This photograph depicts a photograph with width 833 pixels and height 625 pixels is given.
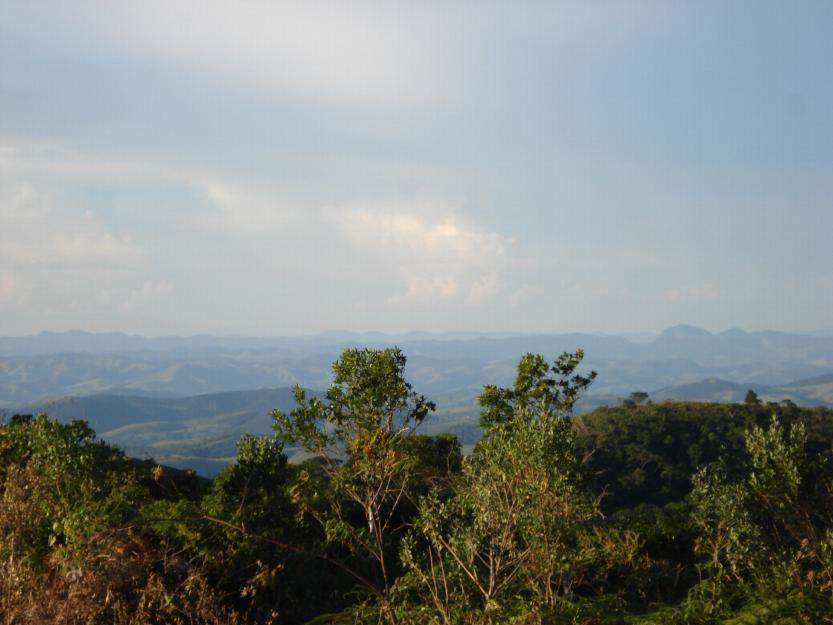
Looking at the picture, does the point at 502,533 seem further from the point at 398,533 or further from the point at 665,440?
the point at 665,440

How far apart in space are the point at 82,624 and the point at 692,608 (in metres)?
11.1

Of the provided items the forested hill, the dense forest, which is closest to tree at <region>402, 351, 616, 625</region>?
the dense forest

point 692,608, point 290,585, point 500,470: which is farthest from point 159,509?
point 692,608

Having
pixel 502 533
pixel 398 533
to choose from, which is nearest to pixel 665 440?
pixel 398 533

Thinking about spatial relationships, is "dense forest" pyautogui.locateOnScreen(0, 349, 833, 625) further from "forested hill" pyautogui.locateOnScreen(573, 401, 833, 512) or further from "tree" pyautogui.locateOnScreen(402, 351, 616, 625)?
"forested hill" pyautogui.locateOnScreen(573, 401, 833, 512)

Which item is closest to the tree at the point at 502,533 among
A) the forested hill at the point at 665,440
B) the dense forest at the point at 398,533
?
the dense forest at the point at 398,533

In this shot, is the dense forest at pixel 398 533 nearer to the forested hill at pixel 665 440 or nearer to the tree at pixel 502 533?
the tree at pixel 502 533

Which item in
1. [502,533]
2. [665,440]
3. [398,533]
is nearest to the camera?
[502,533]

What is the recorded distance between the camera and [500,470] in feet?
30.7

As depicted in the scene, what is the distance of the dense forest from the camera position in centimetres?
923

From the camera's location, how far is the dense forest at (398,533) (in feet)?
30.3

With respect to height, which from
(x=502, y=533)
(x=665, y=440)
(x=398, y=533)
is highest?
(x=502, y=533)

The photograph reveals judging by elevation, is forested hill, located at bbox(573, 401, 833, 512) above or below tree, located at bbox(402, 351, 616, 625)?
below

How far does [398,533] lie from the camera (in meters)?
26.5
